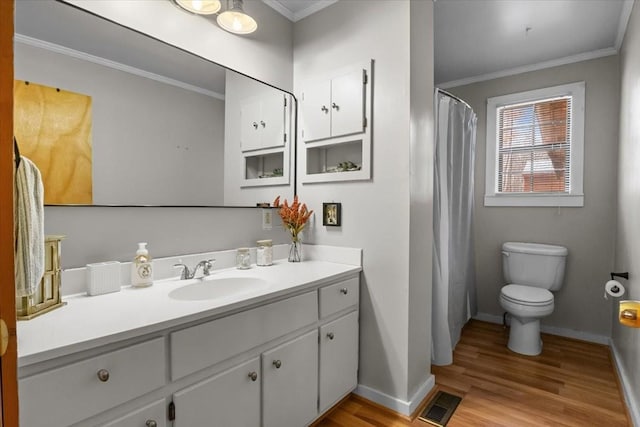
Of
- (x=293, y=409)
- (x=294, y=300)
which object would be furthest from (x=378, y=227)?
(x=293, y=409)

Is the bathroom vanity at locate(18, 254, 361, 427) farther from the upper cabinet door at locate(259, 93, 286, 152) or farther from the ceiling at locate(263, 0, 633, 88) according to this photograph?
the ceiling at locate(263, 0, 633, 88)

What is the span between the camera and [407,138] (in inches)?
70.5

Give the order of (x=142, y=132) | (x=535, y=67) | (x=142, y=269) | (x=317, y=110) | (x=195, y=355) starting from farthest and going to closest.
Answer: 1. (x=535, y=67)
2. (x=317, y=110)
3. (x=142, y=132)
4. (x=142, y=269)
5. (x=195, y=355)

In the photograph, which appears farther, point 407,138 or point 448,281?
point 448,281

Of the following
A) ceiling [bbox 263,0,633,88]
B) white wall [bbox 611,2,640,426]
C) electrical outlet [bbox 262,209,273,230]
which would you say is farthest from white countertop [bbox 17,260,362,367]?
ceiling [bbox 263,0,633,88]

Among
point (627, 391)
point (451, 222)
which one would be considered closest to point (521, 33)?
point (451, 222)

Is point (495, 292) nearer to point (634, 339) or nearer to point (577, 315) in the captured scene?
point (577, 315)

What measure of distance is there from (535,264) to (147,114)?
3.10 meters

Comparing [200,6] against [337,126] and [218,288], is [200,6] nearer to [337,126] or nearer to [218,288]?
[337,126]

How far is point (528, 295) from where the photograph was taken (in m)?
2.59

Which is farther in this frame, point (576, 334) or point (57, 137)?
point (576, 334)

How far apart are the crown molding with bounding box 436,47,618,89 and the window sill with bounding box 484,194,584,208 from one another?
3.76ft

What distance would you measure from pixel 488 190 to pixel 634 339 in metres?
1.70

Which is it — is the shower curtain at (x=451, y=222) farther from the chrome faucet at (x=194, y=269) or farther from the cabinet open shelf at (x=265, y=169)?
the chrome faucet at (x=194, y=269)
